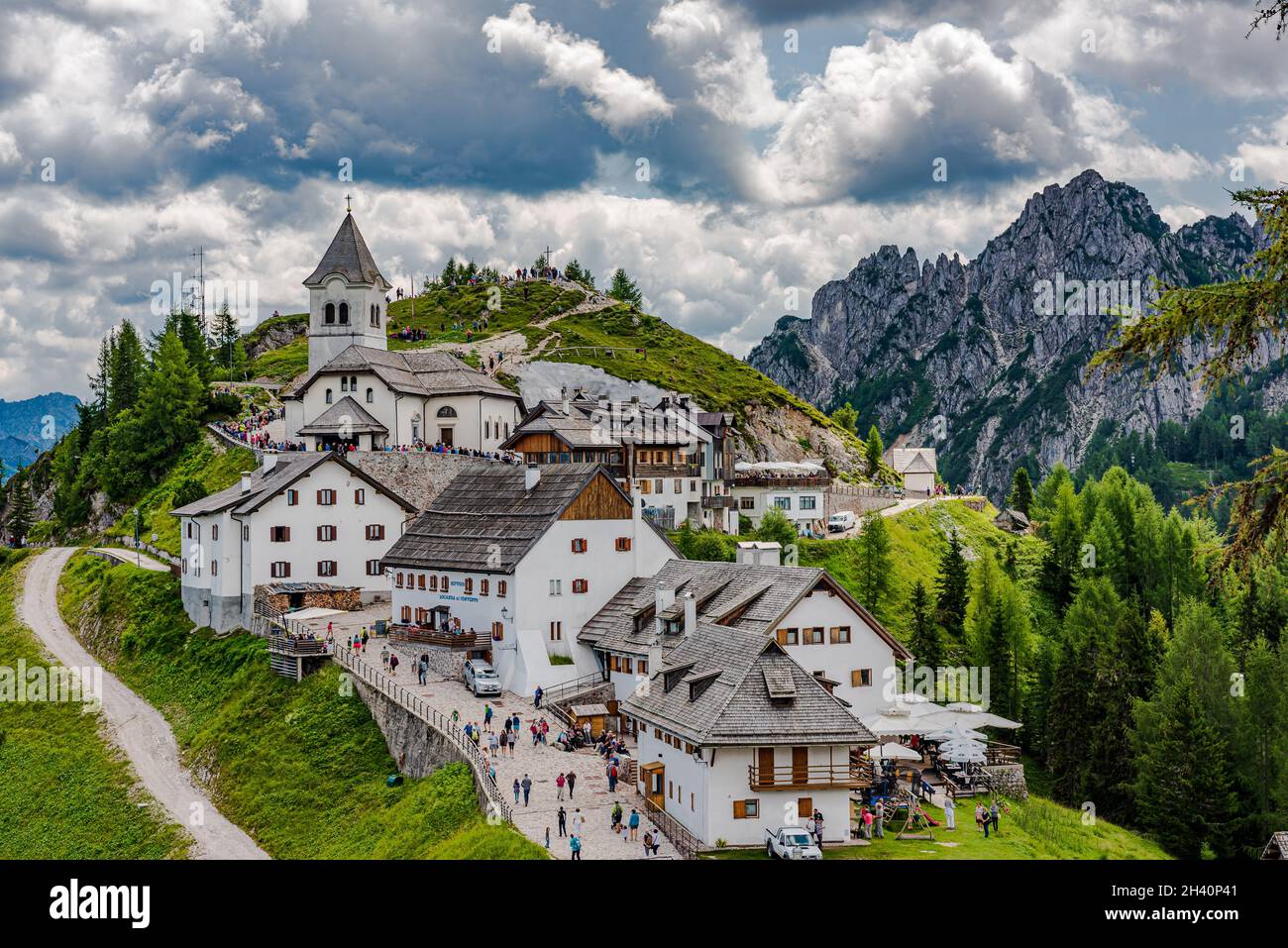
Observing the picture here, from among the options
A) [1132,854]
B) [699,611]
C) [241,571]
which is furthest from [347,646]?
[1132,854]

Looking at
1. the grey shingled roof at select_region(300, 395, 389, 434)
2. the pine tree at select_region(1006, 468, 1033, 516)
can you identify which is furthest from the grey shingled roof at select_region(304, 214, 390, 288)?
the pine tree at select_region(1006, 468, 1033, 516)

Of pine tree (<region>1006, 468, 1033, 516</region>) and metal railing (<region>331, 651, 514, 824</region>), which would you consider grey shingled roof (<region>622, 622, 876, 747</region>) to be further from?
Result: pine tree (<region>1006, 468, 1033, 516</region>)

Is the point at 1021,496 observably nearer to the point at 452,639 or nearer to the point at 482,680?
the point at 452,639

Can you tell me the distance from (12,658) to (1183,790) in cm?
7246

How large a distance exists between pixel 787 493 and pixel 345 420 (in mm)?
41720

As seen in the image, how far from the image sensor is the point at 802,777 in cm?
3925

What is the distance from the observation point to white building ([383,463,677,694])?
60.2 metres

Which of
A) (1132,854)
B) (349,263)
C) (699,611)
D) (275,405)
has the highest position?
(349,263)

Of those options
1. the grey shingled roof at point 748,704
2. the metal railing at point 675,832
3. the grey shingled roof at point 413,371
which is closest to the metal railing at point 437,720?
the metal railing at point 675,832

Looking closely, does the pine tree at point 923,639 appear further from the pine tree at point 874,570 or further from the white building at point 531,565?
the white building at point 531,565

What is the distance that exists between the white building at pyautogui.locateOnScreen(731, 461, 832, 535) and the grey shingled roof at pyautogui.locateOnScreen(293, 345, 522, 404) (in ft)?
83.0

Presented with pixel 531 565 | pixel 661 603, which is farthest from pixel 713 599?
pixel 531 565
